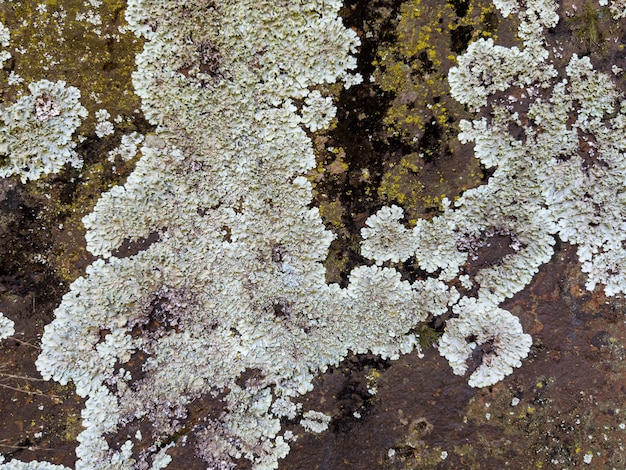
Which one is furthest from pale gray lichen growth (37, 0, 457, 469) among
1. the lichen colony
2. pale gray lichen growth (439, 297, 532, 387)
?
pale gray lichen growth (439, 297, 532, 387)

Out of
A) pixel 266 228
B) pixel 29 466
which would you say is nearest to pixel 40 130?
pixel 266 228

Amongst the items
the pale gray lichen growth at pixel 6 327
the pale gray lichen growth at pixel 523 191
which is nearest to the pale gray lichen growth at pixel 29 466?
the pale gray lichen growth at pixel 6 327

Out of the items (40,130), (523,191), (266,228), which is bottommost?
(523,191)

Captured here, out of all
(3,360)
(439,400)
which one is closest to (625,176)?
(439,400)

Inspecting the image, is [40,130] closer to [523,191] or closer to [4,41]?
[4,41]

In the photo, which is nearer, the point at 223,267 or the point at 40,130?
the point at 40,130

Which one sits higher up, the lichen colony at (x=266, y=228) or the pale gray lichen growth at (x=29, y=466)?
the lichen colony at (x=266, y=228)

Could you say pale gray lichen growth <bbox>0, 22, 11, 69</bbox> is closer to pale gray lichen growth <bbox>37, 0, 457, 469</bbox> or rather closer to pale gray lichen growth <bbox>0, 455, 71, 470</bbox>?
pale gray lichen growth <bbox>37, 0, 457, 469</bbox>

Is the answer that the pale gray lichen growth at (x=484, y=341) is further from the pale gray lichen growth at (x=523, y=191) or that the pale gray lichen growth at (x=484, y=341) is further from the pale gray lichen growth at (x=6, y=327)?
the pale gray lichen growth at (x=6, y=327)
